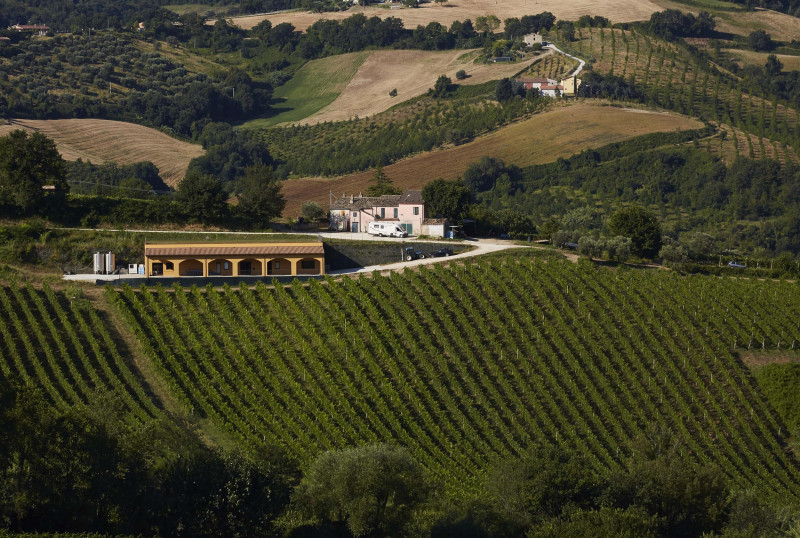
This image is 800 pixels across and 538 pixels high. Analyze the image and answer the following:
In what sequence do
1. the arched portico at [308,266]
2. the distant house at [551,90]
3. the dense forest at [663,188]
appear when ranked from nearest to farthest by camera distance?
the arched portico at [308,266] < the dense forest at [663,188] < the distant house at [551,90]

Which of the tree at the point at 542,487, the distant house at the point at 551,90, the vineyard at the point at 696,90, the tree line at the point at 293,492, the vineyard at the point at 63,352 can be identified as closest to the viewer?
the tree line at the point at 293,492

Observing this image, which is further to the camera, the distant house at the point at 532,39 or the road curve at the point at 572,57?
the distant house at the point at 532,39

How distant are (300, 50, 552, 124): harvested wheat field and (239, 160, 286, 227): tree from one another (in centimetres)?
8935

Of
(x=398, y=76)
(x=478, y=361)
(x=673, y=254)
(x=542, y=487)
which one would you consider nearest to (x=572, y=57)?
(x=398, y=76)

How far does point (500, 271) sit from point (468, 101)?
9344cm

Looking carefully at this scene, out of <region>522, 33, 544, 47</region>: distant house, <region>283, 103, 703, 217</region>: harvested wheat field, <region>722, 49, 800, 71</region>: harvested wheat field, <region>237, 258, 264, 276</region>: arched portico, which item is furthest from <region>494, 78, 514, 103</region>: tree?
<region>237, 258, 264, 276</region>: arched portico

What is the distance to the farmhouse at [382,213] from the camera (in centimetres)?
7881

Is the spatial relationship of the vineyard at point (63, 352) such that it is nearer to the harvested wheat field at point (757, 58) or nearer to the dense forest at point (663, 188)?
the dense forest at point (663, 188)

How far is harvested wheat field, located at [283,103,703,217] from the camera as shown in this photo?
134 m

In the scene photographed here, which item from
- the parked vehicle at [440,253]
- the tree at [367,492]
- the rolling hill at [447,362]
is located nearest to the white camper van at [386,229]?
the parked vehicle at [440,253]

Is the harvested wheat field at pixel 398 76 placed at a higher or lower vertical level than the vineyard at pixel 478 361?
higher

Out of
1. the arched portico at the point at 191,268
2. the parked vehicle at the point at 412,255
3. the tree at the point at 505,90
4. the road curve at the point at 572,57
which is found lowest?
the arched portico at the point at 191,268

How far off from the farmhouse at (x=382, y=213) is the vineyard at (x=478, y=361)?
10910mm

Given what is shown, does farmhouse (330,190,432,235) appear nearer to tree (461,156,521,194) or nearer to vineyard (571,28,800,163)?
tree (461,156,521,194)
